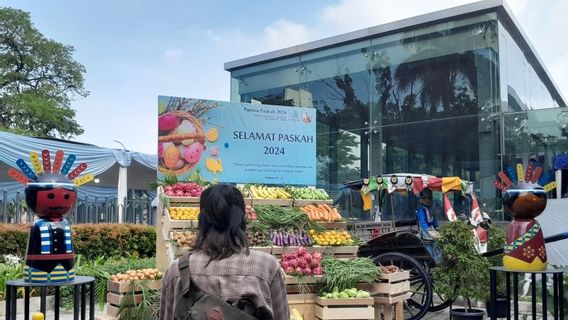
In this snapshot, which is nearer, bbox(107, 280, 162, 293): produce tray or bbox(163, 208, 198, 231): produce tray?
bbox(107, 280, 162, 293): produce tray

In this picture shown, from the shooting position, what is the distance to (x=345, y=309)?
5.85 m

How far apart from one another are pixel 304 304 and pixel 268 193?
2.29 metres

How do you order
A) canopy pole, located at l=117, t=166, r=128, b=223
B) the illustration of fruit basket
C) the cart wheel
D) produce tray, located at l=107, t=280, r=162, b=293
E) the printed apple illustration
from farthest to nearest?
canopy pole, located at l=117, t=166, r=128, b=223, the printed apple illustration, the illustration of fruit basket, the cart wheel, produce tray, located at l=107, t=280, r=162, b=293

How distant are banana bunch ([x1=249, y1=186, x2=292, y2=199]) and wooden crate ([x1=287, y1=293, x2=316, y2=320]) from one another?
2026 millimetres

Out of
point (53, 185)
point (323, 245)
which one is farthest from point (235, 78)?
point (53, 185)

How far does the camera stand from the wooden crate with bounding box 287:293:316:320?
238 inches

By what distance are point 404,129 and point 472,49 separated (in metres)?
2.87

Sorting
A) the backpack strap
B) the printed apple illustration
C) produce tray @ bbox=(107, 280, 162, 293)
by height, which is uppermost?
the printed apple illustration

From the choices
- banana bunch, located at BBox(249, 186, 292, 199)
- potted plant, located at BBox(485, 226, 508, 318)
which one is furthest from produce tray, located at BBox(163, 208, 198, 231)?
potted plant, located at BBox(485, 226, 508, 318)

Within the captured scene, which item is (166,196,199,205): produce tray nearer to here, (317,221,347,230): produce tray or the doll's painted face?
(317,221,347,230): produce tray

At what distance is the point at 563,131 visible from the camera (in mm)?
13141

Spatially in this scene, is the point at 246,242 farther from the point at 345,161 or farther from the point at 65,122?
the point at 65,122

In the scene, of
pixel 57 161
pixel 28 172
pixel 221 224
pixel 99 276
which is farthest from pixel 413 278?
pixel 221 224

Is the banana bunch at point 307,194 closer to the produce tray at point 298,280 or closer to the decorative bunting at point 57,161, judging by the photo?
the produce tray at point 298,280
